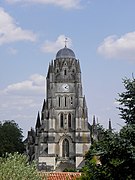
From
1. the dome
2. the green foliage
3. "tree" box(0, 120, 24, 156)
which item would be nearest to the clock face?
the dome

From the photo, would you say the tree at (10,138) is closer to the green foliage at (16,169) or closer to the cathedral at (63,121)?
the cathedral at (63,121)

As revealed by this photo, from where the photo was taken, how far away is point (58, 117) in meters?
106

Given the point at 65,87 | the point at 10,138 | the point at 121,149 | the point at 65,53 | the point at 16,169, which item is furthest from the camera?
the point at 65,53

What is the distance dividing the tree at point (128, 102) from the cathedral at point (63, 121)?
241 ft

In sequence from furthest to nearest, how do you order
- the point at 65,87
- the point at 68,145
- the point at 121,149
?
the point at 65,87
the point at 68,145
the point at 121,149

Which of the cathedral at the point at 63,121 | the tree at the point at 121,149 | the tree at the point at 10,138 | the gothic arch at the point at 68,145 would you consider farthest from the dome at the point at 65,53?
the tree at the point at 121,149

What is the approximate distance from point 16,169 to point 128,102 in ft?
23.7

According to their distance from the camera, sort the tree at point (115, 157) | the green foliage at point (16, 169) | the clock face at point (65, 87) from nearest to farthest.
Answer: the tree at point (115, 157) < the green foliage at point (16, 169) < the clock face at point (65, 87)

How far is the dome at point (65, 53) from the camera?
113125 millimetres

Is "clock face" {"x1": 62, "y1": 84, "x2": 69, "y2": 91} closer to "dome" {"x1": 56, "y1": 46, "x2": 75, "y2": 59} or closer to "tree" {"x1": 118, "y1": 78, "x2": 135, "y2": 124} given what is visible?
"dome" {"x1": 56, "y1": 46, "x2": 75, "y2": 59}

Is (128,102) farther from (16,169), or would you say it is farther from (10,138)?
(10,138)

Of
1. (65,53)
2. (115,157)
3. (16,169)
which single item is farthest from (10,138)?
(115,157)

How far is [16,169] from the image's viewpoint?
86.3 ft

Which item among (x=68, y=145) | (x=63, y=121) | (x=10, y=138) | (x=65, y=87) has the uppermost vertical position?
(x=65, y=87)
